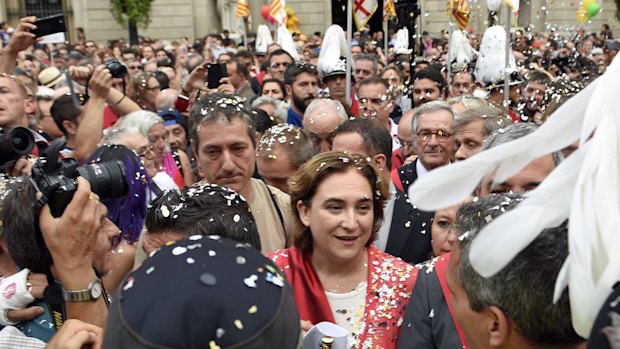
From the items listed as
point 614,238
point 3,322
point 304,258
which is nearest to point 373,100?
point 304,258

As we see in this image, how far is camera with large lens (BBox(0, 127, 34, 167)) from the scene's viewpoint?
3.30 meters

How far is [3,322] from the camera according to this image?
236cm

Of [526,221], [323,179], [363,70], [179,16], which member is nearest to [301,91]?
[363,70]

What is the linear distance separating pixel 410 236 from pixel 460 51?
767 cm

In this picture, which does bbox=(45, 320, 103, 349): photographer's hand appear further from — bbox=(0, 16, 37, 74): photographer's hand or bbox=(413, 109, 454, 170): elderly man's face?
bbox=(0, 16, 37, 74): photographer's hand

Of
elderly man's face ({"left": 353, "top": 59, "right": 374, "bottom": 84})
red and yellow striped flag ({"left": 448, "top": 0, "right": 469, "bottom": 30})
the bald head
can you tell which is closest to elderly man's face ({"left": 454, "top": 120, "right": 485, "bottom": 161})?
the bald head

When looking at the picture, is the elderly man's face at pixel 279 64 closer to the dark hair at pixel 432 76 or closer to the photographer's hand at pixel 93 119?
the dark hair at pixel 432 76

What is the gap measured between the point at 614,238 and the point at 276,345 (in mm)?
577

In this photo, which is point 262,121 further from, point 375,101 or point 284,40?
point 284,40

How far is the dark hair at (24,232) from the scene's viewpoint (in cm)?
231

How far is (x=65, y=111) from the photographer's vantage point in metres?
5.43

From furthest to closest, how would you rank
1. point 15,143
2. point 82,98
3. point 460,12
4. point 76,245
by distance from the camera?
1. point 460,12
2. point 82,98
3. point 15,143
4. point 76,245

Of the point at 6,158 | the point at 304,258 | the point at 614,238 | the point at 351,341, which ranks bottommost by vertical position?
the point at 351,341

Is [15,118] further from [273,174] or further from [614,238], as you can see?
[614,238]
